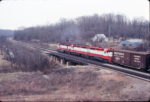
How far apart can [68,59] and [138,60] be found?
1467 cm

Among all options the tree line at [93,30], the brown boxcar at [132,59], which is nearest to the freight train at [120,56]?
the brown boxcar at [132,59]

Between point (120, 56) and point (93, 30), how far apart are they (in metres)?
72.2

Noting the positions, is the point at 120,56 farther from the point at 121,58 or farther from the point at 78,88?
the point at 78,88

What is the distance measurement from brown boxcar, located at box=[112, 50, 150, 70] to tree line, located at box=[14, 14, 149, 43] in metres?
40.2

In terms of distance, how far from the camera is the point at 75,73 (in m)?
24.3

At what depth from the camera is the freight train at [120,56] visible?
76.2ft

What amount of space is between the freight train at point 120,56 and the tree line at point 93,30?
109ft

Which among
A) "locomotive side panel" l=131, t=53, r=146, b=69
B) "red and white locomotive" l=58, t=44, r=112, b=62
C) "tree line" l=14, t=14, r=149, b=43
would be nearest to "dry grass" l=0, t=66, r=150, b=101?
"locomotive side panel" l=131, t=53, r=146, b=69

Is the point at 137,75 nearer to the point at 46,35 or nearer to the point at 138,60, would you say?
the point at 138,60

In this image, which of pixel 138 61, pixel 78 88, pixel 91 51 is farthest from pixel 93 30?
pixel 78 88

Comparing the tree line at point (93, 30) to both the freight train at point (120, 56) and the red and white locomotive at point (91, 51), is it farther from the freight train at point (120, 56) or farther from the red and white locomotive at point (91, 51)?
the freight train at point (120, 56)

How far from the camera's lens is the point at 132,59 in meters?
24.7

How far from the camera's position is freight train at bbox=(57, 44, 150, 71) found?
23.2m

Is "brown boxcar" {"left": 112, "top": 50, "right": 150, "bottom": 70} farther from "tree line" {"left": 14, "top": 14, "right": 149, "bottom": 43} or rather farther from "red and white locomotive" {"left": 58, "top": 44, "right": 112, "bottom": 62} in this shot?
"tree line" {"left": 14, "top": 14, "right": 149, "bottom": 43}
